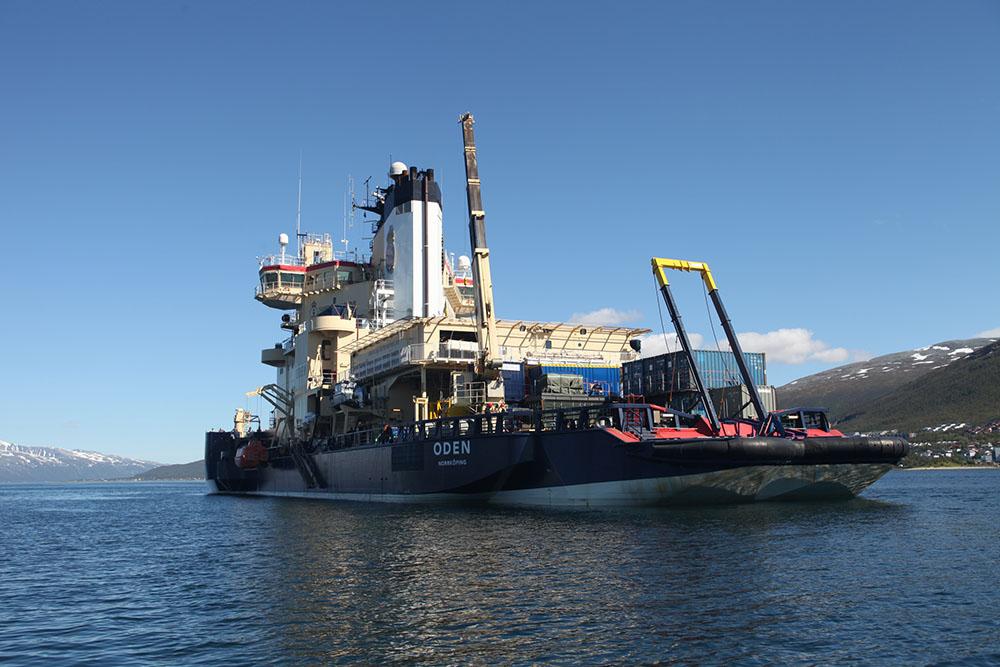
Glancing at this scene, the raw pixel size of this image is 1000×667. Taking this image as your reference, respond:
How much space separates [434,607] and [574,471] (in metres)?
16.8

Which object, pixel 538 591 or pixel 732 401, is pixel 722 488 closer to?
pixel 732 401

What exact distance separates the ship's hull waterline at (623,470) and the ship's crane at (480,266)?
4.97 meters

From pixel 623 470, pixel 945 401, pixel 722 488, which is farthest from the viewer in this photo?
pixel 945 401

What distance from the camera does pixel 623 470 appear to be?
29312mm

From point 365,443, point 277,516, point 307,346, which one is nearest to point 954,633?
point 277,516

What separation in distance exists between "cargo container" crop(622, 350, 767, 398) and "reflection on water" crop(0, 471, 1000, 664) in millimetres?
10966

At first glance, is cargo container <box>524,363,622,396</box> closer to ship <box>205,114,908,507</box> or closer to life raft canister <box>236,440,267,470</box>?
ship <box>205,114,908,507</box>

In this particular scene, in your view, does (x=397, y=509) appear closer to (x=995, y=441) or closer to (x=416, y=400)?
→ (x=416, y=400)

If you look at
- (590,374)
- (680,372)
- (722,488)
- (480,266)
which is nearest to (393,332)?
(480,266)

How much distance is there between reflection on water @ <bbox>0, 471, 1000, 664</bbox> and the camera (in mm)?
11969

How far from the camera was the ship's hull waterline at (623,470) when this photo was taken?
28.2 meters

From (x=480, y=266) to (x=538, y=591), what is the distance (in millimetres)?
25864

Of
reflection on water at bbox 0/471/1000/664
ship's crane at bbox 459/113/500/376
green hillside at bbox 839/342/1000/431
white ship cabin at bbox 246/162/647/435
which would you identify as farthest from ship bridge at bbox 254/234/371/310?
green hillside at bbox 839/342/1000/431

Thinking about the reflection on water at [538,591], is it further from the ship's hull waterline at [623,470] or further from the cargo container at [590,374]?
the cargo container at [590,374]
